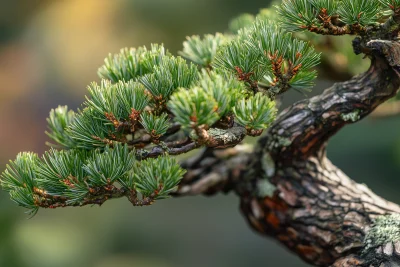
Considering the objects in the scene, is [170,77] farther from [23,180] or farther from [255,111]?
[23,180]

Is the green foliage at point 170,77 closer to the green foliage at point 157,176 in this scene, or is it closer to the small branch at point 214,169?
the green foliage at point 157,176

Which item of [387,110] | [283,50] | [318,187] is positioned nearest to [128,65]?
[283,50]

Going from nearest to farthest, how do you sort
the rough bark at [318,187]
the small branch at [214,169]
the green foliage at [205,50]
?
1. the rough bark at [318,187]
2. the green foliage at [205,50]
3. the small branch at [214,169]

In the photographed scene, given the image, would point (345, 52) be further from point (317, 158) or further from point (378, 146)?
point (378, 146)

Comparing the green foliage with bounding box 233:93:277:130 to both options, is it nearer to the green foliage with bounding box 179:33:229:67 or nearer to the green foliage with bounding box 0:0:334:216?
the green foliage with bounding box 0:0:334:216

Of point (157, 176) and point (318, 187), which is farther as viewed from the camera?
point (318, 187)

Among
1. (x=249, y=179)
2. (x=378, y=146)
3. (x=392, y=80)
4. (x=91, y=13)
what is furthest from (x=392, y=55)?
(x=91, y=13)

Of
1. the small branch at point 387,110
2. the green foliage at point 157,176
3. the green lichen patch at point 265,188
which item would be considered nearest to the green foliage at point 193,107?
the green foliage at point 157,176
